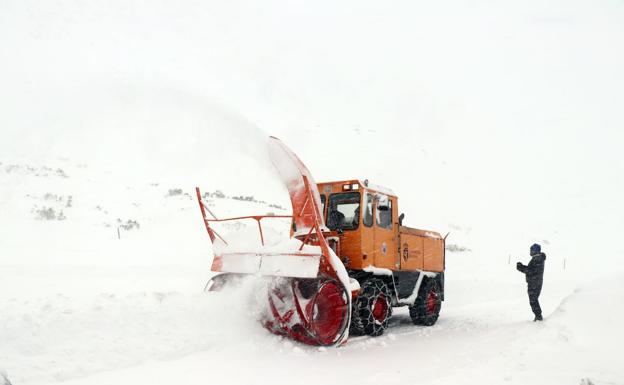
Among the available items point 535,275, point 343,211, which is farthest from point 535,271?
point 343,211

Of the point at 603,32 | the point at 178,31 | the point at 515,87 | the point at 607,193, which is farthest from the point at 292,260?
the point at 603,32

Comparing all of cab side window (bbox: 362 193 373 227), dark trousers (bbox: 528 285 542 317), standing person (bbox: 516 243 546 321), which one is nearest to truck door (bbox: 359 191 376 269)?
cab side window (bbox: 362 193 373 227)

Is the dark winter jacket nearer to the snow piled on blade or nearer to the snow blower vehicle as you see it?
the snow blower vehicle

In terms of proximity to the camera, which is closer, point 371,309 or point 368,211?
point 371,309

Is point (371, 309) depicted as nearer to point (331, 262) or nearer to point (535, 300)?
point (331, 262)

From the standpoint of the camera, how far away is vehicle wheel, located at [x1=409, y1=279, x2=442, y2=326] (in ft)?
31.9

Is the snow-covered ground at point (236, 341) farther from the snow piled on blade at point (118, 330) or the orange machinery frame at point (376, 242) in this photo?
the orange machinery frame at point (376, 242)

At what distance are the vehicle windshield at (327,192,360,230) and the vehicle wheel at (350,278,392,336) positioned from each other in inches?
38.4

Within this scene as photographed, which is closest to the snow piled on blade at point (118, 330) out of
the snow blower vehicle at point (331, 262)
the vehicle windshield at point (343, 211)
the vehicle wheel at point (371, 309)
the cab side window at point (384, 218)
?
the snow blower vehicle at point (331, 262)

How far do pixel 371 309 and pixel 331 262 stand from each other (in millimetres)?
1500

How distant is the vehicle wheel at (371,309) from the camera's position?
25.7ft

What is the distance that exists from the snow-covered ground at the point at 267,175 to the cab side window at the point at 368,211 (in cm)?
159

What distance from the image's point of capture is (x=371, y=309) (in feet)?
26.0

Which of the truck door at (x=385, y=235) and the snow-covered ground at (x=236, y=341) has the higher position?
the truck door at (x=385, y=235)
